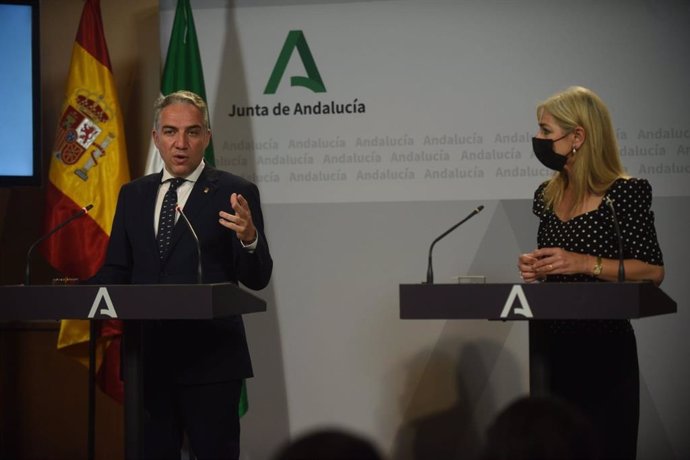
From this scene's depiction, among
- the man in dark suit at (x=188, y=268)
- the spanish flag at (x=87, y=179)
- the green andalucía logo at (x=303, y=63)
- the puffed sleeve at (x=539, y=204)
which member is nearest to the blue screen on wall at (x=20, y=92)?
the spanish flag at (x=87, y=179)

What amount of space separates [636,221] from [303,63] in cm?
265

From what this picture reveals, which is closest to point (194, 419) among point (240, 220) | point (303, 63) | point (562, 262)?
point (240, 220)

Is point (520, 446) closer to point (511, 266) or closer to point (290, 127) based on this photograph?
point (511, 266)

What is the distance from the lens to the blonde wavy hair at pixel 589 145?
326cm

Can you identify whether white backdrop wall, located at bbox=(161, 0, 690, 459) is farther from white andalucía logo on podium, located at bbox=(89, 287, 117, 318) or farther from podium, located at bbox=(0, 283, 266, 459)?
white andalucía logo on podium, located at bbox=(89, 287, 117, 318)

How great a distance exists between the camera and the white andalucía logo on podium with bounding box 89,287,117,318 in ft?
9.52

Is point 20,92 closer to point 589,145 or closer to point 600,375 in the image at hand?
point 589,145

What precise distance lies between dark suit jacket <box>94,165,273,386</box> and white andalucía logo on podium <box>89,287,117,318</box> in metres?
0.37

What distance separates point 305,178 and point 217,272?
2.09 metres

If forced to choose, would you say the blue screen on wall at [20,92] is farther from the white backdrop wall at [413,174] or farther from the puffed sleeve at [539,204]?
the puffed sleeve at [539,204]

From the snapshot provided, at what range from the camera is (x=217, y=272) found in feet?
10.8

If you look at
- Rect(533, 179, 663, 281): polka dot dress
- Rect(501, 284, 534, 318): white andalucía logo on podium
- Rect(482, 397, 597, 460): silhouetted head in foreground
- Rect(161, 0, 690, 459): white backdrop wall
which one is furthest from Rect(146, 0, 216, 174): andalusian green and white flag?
Rect(482, 397, 597, 460): silhouetted head in foreground

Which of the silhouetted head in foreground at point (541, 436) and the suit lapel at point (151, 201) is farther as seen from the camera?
the suit lapel at point (151, 201)

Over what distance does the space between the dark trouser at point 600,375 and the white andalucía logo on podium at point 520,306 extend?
295 millimetres
